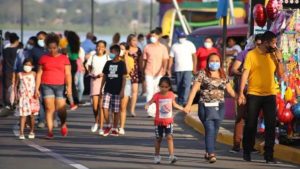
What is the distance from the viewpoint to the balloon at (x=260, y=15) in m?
17.6

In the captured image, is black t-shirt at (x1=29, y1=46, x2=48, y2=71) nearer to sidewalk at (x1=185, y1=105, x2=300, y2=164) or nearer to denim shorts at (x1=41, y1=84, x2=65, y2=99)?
denim shorts at (x1=41, y1=84, x2=65, y2=99)

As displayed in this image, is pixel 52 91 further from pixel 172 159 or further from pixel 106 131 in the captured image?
pixel 172 159

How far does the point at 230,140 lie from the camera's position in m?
17.8

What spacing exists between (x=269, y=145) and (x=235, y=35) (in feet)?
42.1

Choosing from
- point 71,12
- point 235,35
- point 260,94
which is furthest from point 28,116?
point 71,12

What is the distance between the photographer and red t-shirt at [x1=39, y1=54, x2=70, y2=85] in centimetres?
1855

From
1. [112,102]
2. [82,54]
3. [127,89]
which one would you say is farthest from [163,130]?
[82,54]

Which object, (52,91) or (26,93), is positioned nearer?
(52,91)

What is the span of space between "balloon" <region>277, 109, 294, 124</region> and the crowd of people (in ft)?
1.80

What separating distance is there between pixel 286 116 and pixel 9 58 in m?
9.86

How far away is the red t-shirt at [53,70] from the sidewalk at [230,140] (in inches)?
114

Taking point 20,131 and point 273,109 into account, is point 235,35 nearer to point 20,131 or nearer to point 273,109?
point 20,131

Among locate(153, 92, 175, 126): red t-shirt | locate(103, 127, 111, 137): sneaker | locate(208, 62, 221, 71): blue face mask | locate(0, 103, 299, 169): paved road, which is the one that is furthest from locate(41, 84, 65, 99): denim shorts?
locate(208, 62, 221, 71): blue face mask

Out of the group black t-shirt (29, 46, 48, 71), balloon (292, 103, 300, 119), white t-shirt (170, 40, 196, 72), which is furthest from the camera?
white t-shirt (170, 40, 196, 72)
